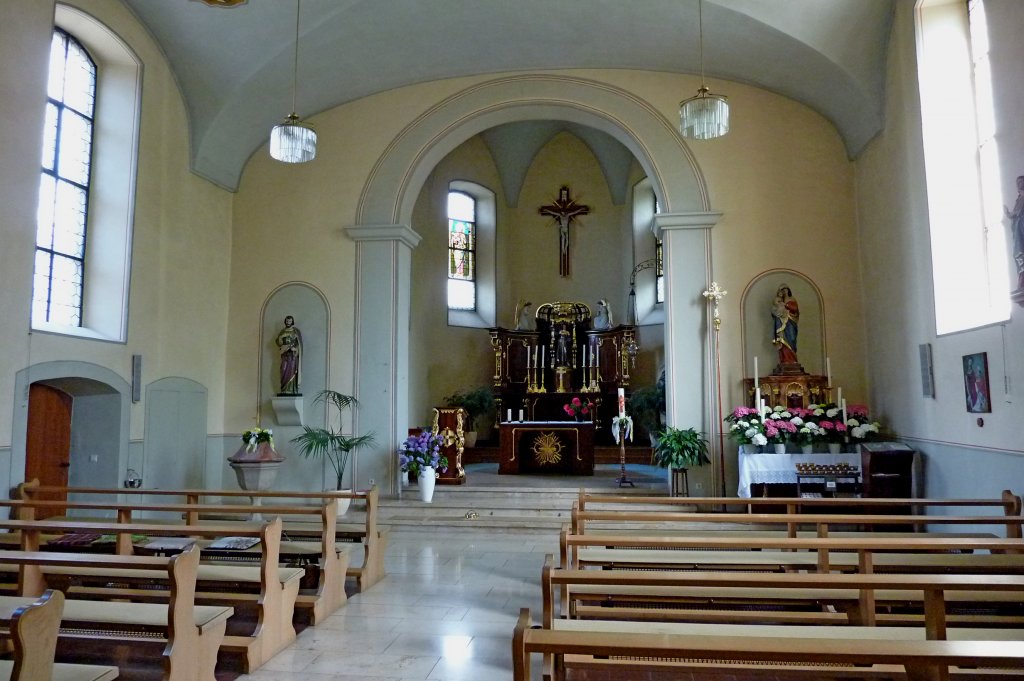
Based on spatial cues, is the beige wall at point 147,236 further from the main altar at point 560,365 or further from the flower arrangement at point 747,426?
the flower arrangement at point 747,426

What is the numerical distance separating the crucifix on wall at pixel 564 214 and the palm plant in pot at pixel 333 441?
685 centimetres

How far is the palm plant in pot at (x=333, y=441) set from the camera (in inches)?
377

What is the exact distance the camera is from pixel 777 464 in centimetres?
796

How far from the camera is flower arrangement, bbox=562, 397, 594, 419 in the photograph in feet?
40.3

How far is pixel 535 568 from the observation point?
643 cm

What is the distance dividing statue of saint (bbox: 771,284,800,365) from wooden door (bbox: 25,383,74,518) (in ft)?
27.5

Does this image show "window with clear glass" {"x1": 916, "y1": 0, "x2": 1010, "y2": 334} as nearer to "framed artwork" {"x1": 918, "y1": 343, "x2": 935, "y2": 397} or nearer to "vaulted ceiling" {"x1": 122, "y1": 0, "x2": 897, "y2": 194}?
"framed artwork" {"x1": 918, "y1": 343, "x2": 935, "y2": 397}

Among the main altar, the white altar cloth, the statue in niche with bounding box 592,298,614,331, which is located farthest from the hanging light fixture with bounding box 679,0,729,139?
the statue in niche with bounding box 592,298,614,331

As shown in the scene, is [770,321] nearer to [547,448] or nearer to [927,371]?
[927,371]

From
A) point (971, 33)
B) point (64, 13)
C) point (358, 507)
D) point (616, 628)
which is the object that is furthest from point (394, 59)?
point (616, 628)

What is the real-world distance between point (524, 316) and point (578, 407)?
3.16 metres

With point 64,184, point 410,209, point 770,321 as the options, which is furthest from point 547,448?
point 64,184

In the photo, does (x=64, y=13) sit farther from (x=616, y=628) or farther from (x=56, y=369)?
(x=616, y=628)

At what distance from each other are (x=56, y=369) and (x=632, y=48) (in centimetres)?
786
